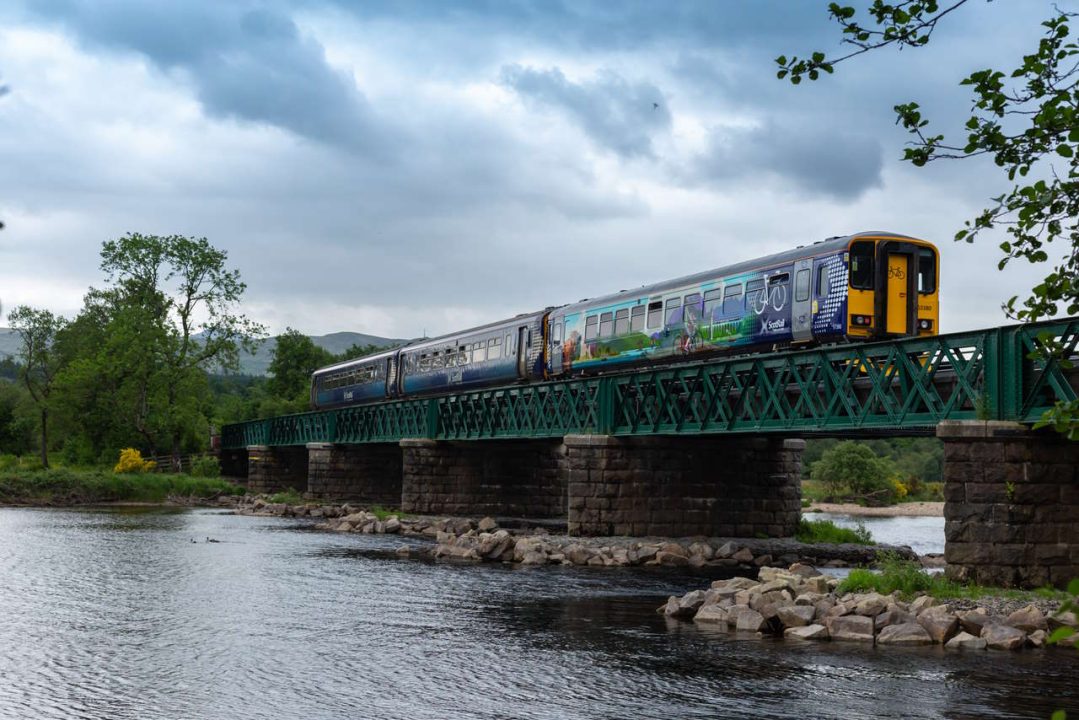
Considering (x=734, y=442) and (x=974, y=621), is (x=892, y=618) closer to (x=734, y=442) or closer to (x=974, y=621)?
(x=974, y=621)

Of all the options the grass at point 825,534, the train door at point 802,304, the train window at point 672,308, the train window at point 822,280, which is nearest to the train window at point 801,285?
the train door at point 802,304

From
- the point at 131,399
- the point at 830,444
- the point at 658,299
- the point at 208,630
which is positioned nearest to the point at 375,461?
the point at 131,399

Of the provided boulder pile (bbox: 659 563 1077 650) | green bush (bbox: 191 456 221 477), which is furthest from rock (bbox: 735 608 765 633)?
green bush (bbox: 191 456 221 477)

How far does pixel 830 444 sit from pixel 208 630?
399ft

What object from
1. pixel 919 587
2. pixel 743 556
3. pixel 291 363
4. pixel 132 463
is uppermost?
pixel 291 363

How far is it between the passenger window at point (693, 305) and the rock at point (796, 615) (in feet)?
43.2

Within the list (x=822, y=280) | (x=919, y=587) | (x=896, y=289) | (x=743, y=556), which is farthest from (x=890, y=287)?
(x=743, y=556)

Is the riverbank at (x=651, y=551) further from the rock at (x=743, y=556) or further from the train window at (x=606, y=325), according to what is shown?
the train window at (x=606, y=325)

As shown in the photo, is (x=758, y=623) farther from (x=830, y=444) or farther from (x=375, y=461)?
(x=830, y=444)

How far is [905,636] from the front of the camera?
17.2 metres

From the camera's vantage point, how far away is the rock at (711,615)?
19.7 metres

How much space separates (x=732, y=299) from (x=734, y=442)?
22.5 feet

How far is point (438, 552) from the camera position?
33875mm

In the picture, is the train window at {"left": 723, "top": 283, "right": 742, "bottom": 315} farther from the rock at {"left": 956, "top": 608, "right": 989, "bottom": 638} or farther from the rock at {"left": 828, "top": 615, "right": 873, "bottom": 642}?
the rock at {"left": 956, "top": 608, "right": 989, "bottom": 638}
